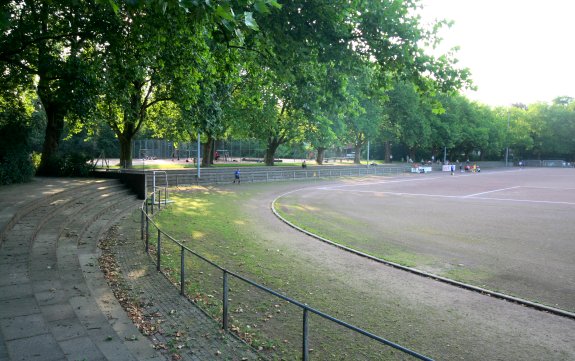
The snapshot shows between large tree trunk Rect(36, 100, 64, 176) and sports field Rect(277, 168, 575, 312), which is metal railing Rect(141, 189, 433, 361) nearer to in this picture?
sports field Rect(277, 168, 575, 312)

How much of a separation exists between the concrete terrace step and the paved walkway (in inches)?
0.4

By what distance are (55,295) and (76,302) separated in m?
0.42

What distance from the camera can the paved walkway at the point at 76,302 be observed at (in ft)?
17.2

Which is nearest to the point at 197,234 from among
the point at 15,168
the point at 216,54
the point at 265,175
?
the point at 216,54

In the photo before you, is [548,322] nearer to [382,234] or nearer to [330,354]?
[330,354]

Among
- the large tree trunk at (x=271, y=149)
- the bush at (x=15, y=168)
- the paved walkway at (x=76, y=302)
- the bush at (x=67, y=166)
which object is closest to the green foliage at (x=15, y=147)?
the bush at (x=15, y=168)

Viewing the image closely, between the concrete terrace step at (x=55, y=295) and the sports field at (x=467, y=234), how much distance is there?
7.32m

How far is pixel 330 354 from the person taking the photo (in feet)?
18.6

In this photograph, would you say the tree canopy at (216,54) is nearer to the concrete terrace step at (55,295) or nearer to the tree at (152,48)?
the tree at (152,48)

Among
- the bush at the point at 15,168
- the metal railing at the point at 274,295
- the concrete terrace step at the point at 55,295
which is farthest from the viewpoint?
the bush at the point at 15,168

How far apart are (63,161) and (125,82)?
9.57 meters

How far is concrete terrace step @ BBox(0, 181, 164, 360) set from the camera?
5129 millimetres

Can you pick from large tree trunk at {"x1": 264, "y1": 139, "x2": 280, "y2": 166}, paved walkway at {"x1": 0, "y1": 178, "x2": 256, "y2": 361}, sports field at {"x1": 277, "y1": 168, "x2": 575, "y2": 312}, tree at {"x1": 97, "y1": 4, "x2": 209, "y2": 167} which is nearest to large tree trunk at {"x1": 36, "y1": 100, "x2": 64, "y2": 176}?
tree at {"x1": 97, "y1": 4, "x2": 209, "y2": 167}

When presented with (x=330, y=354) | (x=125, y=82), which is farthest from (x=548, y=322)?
(x=125, y=82)
